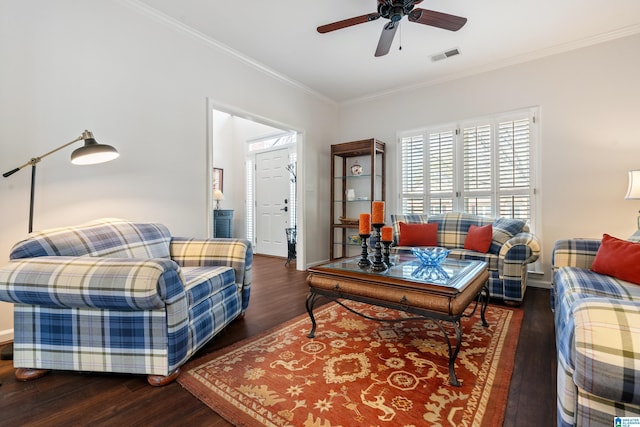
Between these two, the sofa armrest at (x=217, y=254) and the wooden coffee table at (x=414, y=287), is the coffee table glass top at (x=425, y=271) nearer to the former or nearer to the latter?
the wooden coffee table at (x=414, y=287)

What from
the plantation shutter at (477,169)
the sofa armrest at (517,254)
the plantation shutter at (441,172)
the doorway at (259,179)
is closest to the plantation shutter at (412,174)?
the plantation shutter at (441,172)

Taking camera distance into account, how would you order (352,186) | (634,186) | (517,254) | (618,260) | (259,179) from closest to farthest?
(618,260) < (634,186) < (517,254) < (352,186) < (259,179)

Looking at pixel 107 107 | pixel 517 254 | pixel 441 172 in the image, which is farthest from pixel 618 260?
pixel 107 107

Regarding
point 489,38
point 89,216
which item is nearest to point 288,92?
point 489,38

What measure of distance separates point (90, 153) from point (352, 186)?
3757 mm

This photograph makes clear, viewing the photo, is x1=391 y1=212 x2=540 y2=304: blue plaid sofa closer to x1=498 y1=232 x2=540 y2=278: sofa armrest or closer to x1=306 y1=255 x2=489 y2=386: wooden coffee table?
x1=498 y1=232 x2=540 y2=278: sofa armrest

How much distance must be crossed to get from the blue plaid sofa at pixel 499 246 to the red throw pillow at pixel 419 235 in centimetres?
8

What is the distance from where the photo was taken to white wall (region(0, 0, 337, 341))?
2.09 m

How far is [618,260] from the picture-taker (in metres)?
1.88

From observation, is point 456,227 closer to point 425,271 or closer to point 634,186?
point 634,186

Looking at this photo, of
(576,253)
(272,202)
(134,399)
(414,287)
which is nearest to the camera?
(134,399)

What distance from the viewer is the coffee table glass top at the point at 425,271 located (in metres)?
1.75

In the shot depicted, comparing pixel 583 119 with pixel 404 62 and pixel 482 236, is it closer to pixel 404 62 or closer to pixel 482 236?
pixel 482 236

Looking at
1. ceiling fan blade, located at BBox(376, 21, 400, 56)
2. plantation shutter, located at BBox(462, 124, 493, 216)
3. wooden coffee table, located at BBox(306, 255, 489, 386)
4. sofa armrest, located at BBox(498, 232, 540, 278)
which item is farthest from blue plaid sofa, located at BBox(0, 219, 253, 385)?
plantation shutter, located at BBox(462, 124, 493, 216)
